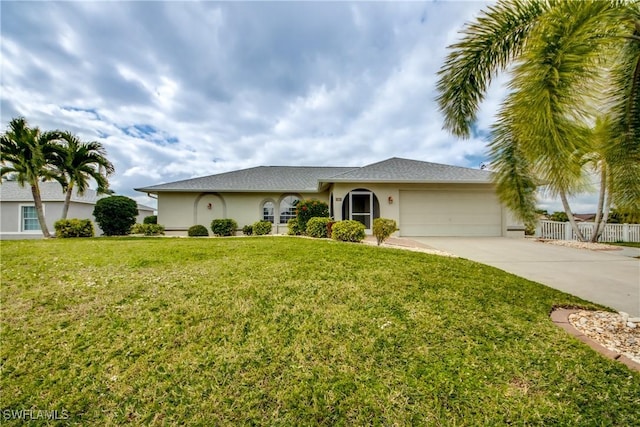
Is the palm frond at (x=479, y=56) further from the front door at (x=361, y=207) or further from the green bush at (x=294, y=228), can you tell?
the green bush at (x=294, y=228)

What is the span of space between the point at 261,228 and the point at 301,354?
41.5ft

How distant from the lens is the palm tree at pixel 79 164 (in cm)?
1349

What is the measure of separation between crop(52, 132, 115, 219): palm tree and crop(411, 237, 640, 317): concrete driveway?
712 inches

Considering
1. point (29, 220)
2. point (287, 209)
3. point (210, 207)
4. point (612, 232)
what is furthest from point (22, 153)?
point (612, 232)

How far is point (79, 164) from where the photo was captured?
45.6ft

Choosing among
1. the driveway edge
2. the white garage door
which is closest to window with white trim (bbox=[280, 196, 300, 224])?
the white garage door

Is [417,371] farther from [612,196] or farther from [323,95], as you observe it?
[323,95]

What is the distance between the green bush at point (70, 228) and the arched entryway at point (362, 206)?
1325 cm

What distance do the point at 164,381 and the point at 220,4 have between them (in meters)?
9.05

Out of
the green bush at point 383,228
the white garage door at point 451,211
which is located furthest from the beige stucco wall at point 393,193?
the green bush at point 383,228

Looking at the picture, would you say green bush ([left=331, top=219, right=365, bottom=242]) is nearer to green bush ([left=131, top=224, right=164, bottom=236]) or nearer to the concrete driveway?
the concrete driveway

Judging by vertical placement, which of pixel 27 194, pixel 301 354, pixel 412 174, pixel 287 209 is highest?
pixel 412 174

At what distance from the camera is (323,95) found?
43.1 feet

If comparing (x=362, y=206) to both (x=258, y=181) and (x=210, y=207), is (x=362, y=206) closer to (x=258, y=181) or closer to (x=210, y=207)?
(x=258, y=181)
